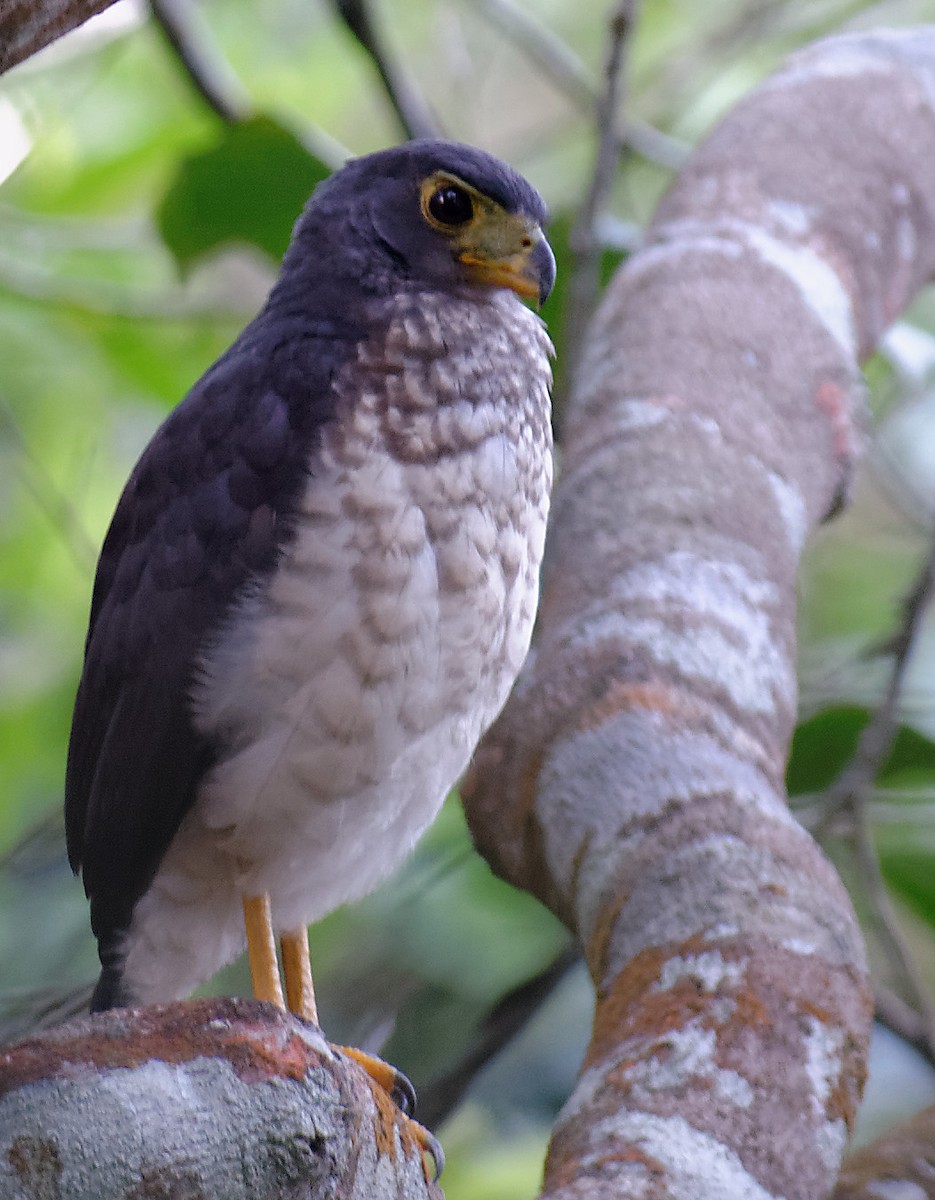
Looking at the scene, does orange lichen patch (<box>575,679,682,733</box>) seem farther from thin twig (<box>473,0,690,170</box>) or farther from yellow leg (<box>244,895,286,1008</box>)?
thin twig (<box>473,0,690,170</box>)

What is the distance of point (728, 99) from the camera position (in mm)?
4453

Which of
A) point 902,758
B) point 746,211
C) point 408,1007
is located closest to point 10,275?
point 746,211

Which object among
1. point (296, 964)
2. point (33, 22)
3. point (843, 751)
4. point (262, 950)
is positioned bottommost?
point (843, 751)

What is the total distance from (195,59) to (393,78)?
1.57ft

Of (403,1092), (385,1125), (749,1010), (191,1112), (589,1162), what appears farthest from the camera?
(403,1092)

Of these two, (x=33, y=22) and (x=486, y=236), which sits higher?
(x=33, y=22)

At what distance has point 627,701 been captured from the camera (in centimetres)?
220

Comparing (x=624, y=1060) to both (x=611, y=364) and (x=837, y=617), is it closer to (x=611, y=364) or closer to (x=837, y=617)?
(x=611, y=364)

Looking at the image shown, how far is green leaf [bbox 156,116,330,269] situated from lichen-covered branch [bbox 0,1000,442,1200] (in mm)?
2348

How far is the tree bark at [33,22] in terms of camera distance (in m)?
1.27

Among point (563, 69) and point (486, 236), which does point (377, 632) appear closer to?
point (486, 236)

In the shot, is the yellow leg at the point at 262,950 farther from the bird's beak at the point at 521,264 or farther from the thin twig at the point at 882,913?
the thin twig at the point at 882,913

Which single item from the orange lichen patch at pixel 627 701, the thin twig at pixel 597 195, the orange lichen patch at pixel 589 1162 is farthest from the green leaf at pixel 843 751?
the orange lichen patch at pixel 589 1162

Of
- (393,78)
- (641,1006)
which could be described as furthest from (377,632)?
(393,78)
